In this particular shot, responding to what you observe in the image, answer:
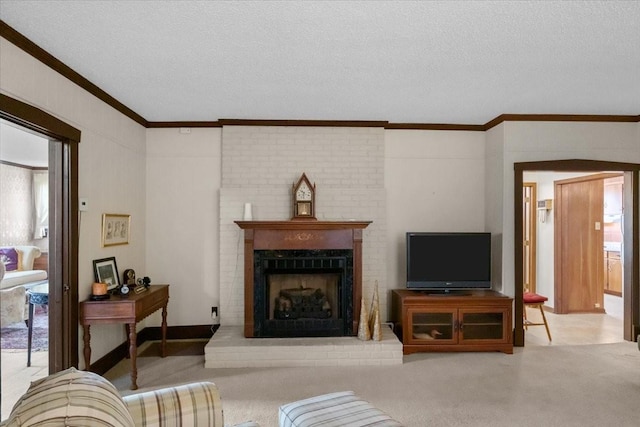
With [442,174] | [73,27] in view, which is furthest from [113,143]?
[442,174]

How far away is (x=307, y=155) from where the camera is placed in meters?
4.79

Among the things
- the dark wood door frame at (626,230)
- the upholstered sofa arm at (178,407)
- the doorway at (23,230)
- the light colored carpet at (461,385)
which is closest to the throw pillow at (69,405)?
the upholstered sofa arm at (178,407)

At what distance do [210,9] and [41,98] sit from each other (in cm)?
150

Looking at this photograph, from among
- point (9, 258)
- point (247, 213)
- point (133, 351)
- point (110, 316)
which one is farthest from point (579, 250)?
point (9, 258)

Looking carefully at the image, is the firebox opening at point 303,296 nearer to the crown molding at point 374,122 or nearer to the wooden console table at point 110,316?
the wooden console table at point 110,316

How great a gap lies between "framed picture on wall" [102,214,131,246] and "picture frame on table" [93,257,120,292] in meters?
0.17

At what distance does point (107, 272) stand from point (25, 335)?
166 cm

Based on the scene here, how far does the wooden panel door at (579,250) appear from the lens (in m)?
6.11

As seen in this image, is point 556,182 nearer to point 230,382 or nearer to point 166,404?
point 230,382

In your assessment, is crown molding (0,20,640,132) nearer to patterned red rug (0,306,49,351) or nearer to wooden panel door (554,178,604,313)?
wooden panel door (554,178,604,313)

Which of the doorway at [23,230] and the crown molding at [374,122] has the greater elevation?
the crown molding at [374,122]

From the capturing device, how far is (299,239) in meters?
4.40

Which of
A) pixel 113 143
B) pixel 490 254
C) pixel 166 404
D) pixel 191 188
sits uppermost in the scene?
pixel 113 143

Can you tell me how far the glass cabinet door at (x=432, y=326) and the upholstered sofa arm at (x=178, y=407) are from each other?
2752 millimetres
